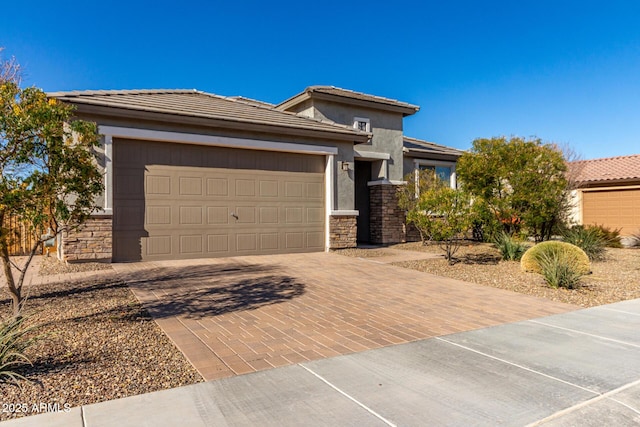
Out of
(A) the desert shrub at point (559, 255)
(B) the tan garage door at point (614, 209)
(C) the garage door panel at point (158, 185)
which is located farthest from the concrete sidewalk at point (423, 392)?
(B) the tan garage door at point (614, 209)

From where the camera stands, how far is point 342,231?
13648 mm

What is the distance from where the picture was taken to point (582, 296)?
7.13 m

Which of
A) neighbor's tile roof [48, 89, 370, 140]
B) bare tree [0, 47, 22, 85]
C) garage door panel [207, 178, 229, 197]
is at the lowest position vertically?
garage door panel [207, 178, 229, 197]

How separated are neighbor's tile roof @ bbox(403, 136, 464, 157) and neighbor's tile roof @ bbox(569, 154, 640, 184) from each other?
678 cm

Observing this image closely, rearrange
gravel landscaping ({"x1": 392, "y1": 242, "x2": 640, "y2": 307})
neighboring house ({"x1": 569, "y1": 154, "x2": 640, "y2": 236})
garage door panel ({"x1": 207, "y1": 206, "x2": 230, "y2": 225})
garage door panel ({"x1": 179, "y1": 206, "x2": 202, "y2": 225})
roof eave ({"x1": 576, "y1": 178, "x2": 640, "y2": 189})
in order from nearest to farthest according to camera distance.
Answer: gravel landscaping ({"x1": 392, "y1": 242, "x2": 640, "y2": 307})
garage door panel ({"x1": 179, "y1": 206, "x2": 202, "y2": 225})
garage door panel ({"x1": 207, "y1": 206, "x2": 230, "y2": 225})
roof eave ({"x1": 576, "y1": 178, "x2": 640, "y2": 189})
neighboring house ({"x1": 569, "y1": 154, "x2": 640, "y2": 236})

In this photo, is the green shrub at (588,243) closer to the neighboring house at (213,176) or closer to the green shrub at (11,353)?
the neighboring house at (213,176)

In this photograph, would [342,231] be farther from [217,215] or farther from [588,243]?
[588,243]

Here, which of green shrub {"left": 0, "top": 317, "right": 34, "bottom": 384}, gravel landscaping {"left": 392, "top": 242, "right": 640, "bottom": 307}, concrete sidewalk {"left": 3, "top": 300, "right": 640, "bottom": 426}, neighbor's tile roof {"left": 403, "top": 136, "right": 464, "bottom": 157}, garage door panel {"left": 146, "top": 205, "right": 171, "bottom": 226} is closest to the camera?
concrete sidewalk {"left": 3, "top": 300, "right": 640, "bottom": 426}

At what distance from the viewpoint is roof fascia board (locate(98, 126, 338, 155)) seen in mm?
10359

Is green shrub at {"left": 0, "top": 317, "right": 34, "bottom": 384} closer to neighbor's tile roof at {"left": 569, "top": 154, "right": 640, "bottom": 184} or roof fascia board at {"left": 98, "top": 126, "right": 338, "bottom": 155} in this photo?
roof fascia board at {"left": 98, "top": 126, "right": 338, "bottom": 155}

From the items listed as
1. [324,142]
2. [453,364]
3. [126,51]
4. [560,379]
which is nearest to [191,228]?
[324,142]

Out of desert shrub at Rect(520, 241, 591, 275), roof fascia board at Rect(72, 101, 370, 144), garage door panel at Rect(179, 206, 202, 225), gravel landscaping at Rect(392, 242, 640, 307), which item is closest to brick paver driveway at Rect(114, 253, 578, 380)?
gravel landscaping at Rect(392, 242, 640, 307)

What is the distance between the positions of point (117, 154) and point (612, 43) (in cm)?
1796

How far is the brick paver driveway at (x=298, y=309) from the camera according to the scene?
4.39 metres
